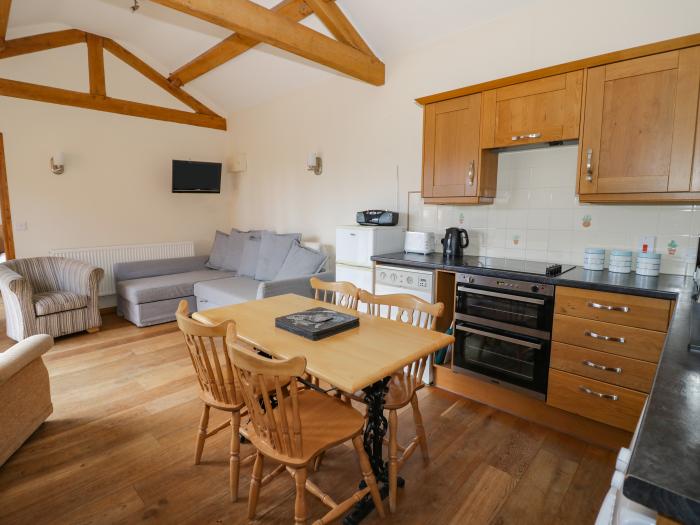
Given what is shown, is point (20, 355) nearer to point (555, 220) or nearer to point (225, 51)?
point (555, 220)

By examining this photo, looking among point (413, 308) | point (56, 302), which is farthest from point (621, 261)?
point (56, 302)

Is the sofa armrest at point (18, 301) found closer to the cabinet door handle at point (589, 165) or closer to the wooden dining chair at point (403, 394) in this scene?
the wooden dining chair at point (403, 394)

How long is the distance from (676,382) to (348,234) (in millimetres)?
2679

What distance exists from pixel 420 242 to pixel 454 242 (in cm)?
30

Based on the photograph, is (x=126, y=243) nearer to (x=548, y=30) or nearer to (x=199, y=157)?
(x=199, y=157)

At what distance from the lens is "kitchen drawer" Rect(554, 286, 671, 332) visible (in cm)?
194

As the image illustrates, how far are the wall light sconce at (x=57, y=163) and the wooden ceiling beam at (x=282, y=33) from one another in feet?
9.91

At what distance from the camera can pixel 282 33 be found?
2898mm

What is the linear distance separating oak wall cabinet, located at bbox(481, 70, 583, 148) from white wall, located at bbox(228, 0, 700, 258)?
40 centimetres

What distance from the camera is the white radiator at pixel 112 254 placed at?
15.3 feet

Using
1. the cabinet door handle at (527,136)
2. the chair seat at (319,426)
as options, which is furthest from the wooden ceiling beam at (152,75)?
the chair seat at (319,426)

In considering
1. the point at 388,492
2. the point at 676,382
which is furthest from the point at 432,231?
the point at 676,382

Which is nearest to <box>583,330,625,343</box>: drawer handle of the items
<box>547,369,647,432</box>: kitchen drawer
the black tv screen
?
<box>547,369,647,432</box>: kitchen drawer

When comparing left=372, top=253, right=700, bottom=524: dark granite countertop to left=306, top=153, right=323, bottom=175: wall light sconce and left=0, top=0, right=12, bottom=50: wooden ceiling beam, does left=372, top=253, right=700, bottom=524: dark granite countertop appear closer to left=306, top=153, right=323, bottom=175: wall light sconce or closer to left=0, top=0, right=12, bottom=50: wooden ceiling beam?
left=306, top=153, right=323, bottom=175: wall light sconce
